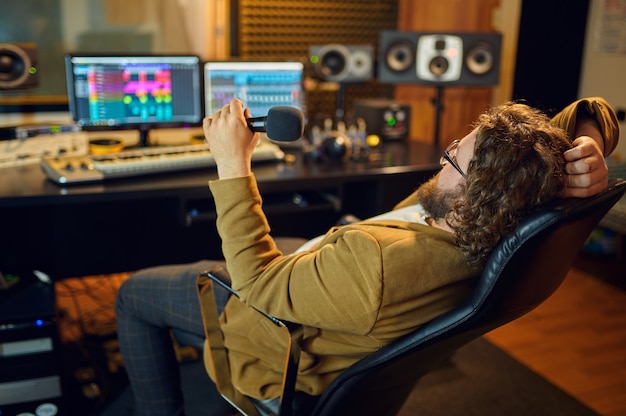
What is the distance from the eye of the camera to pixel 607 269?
392cm

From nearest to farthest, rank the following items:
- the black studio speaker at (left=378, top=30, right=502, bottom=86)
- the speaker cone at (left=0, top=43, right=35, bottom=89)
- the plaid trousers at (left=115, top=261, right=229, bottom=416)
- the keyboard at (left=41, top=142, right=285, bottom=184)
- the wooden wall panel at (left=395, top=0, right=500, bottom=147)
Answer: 1. the plaid trousers at (left=115, top=261, right=229, bottom=416)
2. the keyboard at (left=41, top=142, right=285, bottom=184)
3. the speaker cone at (left=0, top=43, right=35, bottom=89)
4. the black studio speaker at (left=378, top=30, right=502, bottom=86)
5. the wooden wall panel at (left=395, top=0, right=500, bottom=147)

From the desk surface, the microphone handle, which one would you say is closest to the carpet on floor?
the desk surface

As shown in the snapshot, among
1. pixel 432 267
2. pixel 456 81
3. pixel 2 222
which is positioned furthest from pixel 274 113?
pixel 456 81

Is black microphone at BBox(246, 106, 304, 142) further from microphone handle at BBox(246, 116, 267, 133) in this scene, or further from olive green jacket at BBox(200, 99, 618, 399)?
olive green jacket at BBox(200, 99, 618, 399)

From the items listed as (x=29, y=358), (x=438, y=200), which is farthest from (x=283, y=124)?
(x=29, y=358)

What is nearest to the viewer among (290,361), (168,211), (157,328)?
(290,361)

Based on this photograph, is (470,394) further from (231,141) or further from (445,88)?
(445,88)

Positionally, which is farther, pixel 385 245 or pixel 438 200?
pixel 438 200

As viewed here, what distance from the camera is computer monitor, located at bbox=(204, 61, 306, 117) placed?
2830 millimetres

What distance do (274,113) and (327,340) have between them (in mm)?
540

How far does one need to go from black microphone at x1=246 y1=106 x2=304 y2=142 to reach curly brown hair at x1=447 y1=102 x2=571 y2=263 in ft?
1.43

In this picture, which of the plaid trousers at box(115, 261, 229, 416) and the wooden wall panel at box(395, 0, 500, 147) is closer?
the plaid trousers at box(115, 261, 229, 416)

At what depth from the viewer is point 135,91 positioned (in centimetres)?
269

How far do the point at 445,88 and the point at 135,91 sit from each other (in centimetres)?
276
